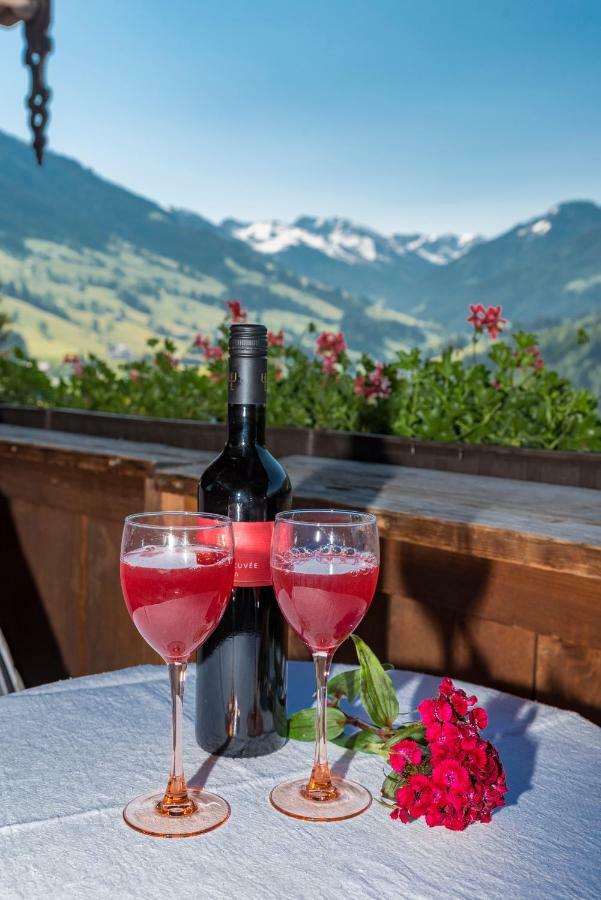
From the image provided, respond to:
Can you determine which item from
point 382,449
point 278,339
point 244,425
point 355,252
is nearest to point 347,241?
point 355,252

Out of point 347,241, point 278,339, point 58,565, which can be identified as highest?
point 347,241

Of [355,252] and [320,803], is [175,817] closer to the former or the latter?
[320,803]

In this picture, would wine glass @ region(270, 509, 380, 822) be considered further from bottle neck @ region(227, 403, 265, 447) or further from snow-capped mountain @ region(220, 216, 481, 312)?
snow-capped mountain @ region(220, 216, 481, 312)

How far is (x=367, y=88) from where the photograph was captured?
75.3 metres

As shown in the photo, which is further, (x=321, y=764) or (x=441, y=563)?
(x=441, y=563)

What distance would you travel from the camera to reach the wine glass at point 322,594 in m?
0.85

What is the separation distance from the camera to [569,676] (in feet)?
5.31

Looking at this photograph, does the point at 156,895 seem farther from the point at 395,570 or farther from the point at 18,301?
the point at 18,301

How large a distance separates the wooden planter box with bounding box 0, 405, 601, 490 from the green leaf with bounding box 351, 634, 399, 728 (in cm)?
138

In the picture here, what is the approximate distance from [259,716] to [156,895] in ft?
1.04

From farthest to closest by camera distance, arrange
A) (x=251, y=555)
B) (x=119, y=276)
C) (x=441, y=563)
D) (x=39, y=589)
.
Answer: (x=119, y=276) → (x=39, y=589) → (x=441, y=563) → (x=251, y=555)

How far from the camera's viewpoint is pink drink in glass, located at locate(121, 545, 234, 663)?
0.82m

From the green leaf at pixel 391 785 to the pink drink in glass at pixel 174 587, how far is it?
24 cm

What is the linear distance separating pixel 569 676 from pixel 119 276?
71.7 metres
